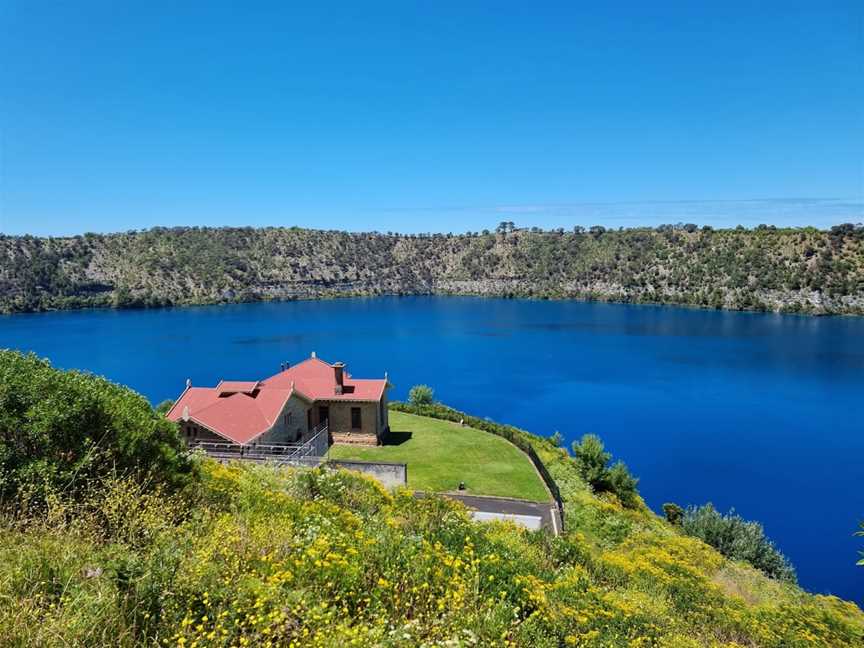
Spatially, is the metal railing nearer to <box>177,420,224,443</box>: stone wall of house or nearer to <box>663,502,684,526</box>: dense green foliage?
<box>177,420,224,443</box>: stone wall of house

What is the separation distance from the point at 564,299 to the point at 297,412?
15306cm

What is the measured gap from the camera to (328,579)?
6535 millimetres

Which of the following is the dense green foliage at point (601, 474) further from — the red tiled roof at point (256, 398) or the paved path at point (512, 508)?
the red tiled roof at point (256, 398)

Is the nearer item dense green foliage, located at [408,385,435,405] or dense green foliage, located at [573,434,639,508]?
dense green foliage, located at [573,434,639,508]

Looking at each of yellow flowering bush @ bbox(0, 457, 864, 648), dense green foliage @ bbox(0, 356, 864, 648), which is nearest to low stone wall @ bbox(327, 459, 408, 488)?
dense green foliage @ bbox(0, 356, 864, 648)

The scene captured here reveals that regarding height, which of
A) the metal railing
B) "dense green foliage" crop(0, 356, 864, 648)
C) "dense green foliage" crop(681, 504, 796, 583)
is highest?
"dense green foliage" crop(0, 356, 864, 648)

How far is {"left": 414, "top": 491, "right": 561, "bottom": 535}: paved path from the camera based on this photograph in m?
22.9

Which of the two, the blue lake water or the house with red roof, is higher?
the house with red roof

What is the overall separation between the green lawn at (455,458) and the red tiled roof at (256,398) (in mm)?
3606

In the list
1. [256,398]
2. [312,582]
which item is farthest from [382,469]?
[312,582]

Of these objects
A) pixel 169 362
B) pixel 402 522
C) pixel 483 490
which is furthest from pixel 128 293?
pixel 402 522

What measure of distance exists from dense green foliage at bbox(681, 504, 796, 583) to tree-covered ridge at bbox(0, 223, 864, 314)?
125 metres

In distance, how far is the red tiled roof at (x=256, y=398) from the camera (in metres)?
26.4

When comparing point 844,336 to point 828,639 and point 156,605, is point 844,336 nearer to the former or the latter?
point 828,639
